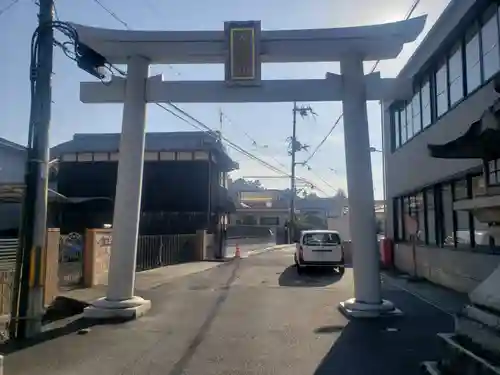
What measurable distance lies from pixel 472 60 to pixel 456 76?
3.85 feet

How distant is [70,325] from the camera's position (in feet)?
30.8

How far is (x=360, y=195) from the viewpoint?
33.6 feet

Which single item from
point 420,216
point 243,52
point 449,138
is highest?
point 243,52

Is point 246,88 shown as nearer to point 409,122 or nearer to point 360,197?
point 360,197

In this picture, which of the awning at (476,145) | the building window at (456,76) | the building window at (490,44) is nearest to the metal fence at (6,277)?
the awning at (476,145)

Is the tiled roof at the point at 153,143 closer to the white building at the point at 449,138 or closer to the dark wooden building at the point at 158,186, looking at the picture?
the dark wooden building at the point at 158,186

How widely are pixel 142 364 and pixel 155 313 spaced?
158 inches

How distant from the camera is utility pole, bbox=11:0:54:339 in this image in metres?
8.40

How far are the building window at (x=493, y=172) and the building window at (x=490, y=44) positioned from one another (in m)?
5.68

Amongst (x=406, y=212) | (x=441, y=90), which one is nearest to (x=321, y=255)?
(x=406, y=212)

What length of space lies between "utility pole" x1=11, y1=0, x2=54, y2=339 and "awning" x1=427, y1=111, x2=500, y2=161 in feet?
20.5

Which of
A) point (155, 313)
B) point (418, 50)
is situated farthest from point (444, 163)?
point (155, 313)

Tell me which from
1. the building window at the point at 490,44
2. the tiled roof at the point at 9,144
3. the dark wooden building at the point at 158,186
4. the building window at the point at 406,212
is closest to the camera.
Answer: the building window at the point at 490,44

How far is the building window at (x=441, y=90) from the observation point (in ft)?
45.4
